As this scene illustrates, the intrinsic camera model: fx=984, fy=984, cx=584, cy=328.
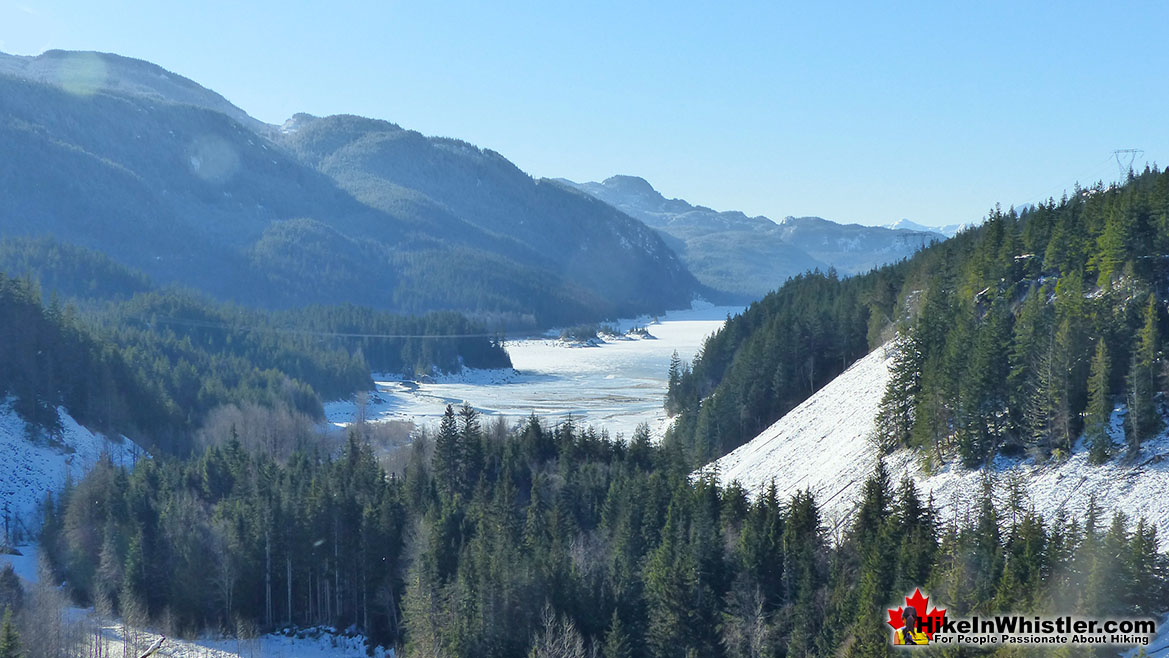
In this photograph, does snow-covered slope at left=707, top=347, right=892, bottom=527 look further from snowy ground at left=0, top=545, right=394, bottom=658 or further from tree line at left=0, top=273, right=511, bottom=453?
tree line at left=0, top=273, right=511, bottom=453

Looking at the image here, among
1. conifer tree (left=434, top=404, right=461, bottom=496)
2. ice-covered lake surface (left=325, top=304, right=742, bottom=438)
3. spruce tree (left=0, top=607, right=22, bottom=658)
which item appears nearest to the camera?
spruce tree (left=0, top=607, right=22, bottom=658)

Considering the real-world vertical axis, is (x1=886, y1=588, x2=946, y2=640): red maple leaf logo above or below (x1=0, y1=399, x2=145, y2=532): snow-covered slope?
above

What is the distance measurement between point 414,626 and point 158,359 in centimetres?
9822

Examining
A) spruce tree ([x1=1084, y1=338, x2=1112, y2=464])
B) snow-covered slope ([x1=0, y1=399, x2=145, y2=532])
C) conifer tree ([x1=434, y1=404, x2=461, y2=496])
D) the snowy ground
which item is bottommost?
the snowy ground

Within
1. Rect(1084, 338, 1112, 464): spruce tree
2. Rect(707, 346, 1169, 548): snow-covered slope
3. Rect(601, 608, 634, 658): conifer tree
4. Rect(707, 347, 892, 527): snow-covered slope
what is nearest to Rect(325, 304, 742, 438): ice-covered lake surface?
Rect(707, 347, 892, 527): snow-covered slope

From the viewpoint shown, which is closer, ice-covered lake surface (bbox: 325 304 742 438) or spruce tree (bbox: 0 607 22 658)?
spruce tree (bbox: 0 607 22 658)

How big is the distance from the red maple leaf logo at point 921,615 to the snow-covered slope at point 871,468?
10.5 m

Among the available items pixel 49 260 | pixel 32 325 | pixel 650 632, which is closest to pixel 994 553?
pixel 650 632

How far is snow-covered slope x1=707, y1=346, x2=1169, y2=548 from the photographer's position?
43.5 metres

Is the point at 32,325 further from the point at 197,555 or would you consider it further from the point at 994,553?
the point at 994,553

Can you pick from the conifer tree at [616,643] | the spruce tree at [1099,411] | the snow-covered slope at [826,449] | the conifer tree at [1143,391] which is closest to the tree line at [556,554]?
the conifer tree at [616,643]

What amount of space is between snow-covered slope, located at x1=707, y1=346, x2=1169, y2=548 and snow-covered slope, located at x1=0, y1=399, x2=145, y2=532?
57542 millimetres

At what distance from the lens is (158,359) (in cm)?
13550

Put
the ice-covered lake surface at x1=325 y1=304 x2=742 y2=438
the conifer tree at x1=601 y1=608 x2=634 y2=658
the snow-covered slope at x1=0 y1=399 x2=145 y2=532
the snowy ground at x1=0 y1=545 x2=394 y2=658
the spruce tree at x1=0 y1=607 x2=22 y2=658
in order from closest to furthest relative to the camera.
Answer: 1. the spruce tree at x1=0 y1=607 x2=22 y2=658
2. the conifer tree at x1=601 y1=608 x2=634 y2=658
3. the snowy ground at x1=0 y1=545 x2=394 y2=658
4. the snow-covered slope at x1=0 y1=399 x2=145 y2=532
5. the ice-covered lake surface at x1=325 y1=304 x2=742 y2=438
